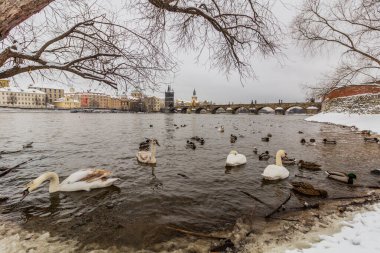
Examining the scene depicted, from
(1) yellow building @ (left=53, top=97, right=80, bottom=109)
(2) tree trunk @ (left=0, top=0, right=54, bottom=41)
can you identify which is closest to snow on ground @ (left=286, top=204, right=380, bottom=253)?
(2) tree trunk @ (left=0, top=0, right=54, bottom=41)

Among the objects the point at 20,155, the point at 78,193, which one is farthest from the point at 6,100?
the point at 78,193

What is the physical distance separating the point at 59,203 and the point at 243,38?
6.54 meters

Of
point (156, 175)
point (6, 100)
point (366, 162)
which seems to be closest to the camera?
point (156, 175)

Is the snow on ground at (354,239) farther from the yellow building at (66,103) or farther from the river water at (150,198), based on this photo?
the yellow building at (66,103)

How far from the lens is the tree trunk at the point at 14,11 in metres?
2.29

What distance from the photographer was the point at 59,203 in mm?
6688

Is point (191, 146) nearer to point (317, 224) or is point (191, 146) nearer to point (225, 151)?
point (225, 151)

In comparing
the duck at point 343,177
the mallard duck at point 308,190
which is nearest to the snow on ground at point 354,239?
the mallard duck at point 308,190

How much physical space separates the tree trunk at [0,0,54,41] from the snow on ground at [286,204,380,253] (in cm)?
503

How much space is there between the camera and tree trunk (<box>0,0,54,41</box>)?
2.29 m

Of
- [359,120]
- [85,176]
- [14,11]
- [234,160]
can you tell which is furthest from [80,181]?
[359,120]

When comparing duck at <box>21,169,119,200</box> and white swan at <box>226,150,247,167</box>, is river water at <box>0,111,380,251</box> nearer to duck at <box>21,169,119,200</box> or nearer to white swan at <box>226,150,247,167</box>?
duck at <box>21,169,119,200</box>

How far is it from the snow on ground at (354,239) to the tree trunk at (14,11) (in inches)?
198

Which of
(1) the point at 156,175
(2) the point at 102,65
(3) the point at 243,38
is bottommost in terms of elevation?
(1) the point at 156,175
